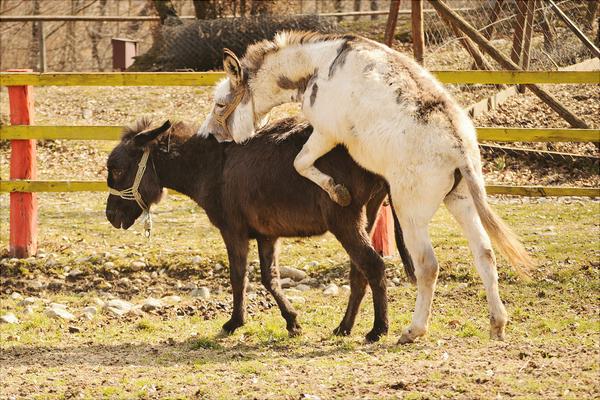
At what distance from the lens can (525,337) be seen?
22.9ft

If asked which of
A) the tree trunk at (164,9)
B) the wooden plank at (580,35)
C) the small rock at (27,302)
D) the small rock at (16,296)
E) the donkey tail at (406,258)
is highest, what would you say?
the tree trunk at (164,9)

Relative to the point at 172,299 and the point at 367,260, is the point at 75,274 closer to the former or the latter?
the point at 172,299

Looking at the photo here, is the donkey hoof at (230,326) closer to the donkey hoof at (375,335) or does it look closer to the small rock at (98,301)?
the donkey hoof at (375,335)

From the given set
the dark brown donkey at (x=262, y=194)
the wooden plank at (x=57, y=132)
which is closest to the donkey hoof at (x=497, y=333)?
the dark brown donkey at (x=262, y=194)

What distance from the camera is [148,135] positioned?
25.5 feet

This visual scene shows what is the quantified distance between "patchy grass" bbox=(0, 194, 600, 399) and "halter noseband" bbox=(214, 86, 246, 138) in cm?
158

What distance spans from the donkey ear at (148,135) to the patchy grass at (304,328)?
1443 millimetres

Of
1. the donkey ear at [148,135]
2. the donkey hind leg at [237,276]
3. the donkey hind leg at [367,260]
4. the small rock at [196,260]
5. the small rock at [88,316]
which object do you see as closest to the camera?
the donkey hind leg at [367,260]

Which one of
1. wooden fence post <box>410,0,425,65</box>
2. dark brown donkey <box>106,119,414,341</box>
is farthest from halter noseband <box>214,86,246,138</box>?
wooden fence post <box>410,0,425,65</box>

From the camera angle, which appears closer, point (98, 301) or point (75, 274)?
point (98, 301)

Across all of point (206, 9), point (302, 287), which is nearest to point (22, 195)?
point (302, 287)

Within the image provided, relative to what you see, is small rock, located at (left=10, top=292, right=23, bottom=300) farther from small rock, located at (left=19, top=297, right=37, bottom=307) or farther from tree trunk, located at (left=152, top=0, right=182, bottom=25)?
tree trunk, located at (left=152, top=0, right=182, bottom=25)

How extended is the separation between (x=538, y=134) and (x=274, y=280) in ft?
11.0

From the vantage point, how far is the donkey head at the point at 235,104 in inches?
285
